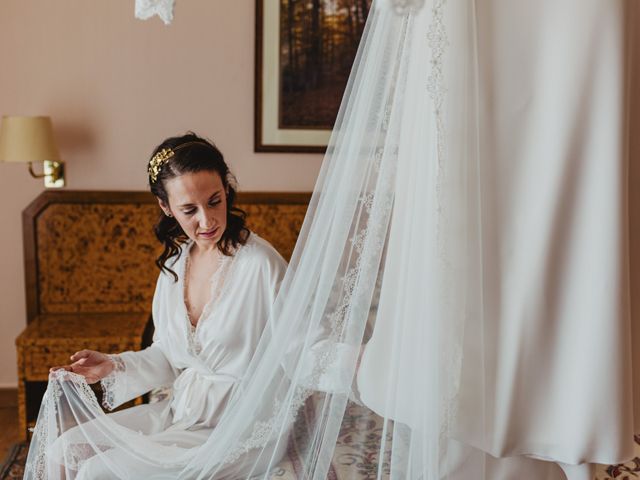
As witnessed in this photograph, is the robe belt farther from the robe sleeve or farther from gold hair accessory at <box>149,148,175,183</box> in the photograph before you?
gold hair accessory at <box>149,148,175,183</box>

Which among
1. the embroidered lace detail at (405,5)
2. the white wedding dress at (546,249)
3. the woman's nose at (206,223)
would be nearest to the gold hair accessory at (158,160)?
the woman's nose at (206,223)

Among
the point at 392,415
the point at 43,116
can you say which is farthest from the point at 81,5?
the point at 392,415

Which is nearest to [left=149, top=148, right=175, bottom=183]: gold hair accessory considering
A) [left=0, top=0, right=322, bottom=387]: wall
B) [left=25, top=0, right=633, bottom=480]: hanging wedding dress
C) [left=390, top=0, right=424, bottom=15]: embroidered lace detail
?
[left=25, top=0, right=633, bottom=480]: hanging wedding dress

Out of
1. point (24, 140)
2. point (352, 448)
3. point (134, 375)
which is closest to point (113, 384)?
point (134, 375)

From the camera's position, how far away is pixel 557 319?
112 cm

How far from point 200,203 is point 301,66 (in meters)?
2.01

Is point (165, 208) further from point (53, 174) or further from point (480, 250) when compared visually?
point (53, 174)

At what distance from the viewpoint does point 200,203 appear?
6.22ft

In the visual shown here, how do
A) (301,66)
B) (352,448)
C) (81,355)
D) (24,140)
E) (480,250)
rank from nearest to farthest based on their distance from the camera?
(480,250) < (352,448) < (81,355) < (24,140) < (301,66)

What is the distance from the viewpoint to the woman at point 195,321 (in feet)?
6.17

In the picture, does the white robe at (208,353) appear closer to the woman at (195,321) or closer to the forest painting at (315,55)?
the woman at (195,321)

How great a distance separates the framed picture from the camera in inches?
145

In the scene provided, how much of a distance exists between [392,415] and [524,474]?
0.77 feet

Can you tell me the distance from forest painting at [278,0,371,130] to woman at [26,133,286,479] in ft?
5.81
